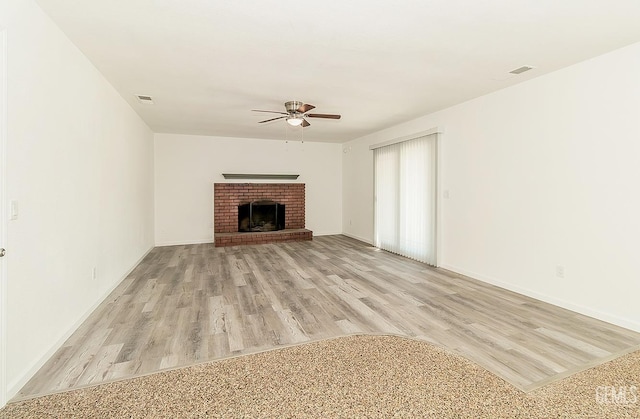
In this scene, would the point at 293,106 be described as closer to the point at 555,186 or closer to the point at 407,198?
the point at 407,198

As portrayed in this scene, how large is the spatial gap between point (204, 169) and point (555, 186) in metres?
6.50

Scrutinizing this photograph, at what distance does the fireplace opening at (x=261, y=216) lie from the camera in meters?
7.40

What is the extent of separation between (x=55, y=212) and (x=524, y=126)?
15.5ft

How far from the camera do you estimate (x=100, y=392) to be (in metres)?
1.86

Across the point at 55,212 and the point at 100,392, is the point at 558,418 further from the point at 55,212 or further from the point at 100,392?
the point at 55,212

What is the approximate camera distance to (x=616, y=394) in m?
1.86

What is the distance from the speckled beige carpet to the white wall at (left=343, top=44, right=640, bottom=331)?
1.01 metres

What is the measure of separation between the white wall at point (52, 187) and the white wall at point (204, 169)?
10.2 feet

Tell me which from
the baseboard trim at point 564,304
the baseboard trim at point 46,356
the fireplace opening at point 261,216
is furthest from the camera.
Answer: the fireplace opening at point 261,216

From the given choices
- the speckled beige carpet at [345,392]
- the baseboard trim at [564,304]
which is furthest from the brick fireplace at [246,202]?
the speckled beige carpet at [345,392]

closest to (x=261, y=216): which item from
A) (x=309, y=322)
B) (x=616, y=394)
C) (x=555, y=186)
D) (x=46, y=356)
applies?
(x=309, y=322)

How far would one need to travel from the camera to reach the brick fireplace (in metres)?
6.97

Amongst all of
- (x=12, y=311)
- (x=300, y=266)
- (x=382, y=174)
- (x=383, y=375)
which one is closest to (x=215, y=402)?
(x=383, y=375)

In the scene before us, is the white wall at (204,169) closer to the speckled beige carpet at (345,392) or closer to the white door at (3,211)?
the white door at (3,211)
